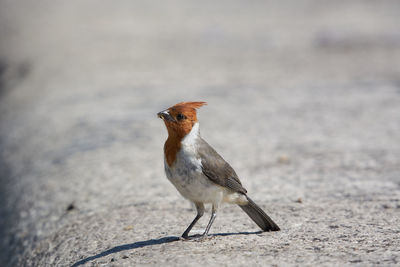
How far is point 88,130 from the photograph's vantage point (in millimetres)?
8328

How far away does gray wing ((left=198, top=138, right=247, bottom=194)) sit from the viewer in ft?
13.3

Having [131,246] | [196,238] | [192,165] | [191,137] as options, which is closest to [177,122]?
[191,137]

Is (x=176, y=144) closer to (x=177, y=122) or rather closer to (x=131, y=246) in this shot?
(x=177, y=122)

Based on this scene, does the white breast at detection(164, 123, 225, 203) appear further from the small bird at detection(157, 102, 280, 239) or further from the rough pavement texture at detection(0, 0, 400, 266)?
the rough pavement texture at detection(0, 0, 400, 266)

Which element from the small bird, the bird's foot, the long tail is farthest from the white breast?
the long tail

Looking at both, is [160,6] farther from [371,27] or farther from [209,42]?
[371,27]

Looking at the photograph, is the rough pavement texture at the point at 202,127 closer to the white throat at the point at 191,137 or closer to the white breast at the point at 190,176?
the white breast at the point at 190,176

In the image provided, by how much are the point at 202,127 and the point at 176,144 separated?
445 centimetres

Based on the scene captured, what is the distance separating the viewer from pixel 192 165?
399 cm

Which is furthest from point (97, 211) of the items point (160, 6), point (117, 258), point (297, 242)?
point (160, 6)

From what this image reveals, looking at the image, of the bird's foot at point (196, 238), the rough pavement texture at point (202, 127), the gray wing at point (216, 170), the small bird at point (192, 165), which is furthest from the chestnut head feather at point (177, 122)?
the rough pavement texture at point (202, 127)

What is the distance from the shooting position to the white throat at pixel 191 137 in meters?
4.09

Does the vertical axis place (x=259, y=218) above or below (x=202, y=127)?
below

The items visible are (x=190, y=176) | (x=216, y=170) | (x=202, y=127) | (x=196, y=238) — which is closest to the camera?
(x=190, y=176)
